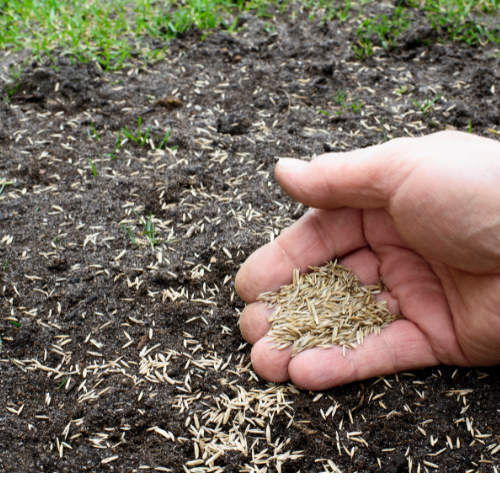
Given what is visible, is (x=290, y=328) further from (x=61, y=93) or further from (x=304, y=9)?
(x=304, y=9)

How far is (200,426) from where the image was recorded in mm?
2158

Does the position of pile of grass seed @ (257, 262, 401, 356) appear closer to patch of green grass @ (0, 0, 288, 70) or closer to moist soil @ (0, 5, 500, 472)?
moist soil @ (0, 5, 500, 472)

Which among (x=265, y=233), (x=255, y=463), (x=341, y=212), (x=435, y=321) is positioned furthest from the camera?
(x=265, y=233)

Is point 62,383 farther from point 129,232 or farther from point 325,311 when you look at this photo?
point 325,311

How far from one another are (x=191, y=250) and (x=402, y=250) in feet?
3.81

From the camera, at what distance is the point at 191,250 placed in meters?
2.80

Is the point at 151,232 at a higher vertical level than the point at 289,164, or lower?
lower

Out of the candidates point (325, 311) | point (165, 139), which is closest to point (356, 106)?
point (165, 139)

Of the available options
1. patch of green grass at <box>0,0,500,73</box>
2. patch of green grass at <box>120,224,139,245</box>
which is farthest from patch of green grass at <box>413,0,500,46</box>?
patch of green grass at <box>120,224,139,245</box>

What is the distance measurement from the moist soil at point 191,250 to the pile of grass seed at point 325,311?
8.7 inches

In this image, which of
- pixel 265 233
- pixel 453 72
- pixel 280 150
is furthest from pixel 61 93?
pixel 453 72

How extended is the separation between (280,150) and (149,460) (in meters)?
2.12

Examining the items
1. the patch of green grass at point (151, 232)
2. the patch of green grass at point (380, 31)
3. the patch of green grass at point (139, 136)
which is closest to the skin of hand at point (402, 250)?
the patch of green grass at point (151, 232)

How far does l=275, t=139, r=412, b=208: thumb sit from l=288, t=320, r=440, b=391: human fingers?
66 centimetres
